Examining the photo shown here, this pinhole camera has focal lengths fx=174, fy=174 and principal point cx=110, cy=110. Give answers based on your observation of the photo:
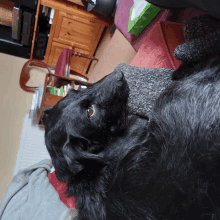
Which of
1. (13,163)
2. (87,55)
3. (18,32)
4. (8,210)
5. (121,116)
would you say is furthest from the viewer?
(87,55)

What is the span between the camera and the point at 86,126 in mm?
945

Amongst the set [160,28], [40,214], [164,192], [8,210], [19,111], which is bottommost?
[19,111]

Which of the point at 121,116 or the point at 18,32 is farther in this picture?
the point at 18,32

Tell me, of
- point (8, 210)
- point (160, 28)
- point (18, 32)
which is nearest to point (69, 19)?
point (18, 32)

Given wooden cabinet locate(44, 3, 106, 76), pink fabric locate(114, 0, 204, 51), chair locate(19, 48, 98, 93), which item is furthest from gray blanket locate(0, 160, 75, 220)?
wooden cabinet locate(44, 3, 106, 76)

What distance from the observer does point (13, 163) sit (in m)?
2.67

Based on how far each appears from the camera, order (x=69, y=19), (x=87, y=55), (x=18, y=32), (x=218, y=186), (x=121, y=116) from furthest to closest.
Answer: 1. (x=87, y=55)
2. (x=18, y=32)
3. (x=69, y=19)
4. (x=121, y=116)
5. (x=218, y=186)

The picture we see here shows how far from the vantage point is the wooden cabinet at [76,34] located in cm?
283

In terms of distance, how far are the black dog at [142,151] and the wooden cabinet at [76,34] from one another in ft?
7.45

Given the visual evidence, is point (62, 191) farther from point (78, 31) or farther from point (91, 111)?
point (78, 31)

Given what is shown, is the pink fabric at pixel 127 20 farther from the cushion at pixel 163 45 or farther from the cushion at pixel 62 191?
the cushion at pixel 62 191

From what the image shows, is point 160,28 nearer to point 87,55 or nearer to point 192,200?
point 192,200

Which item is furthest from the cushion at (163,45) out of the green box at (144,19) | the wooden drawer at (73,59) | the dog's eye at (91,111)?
the wooden drawer at (73,59)

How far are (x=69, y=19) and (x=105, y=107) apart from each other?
2.52 m
